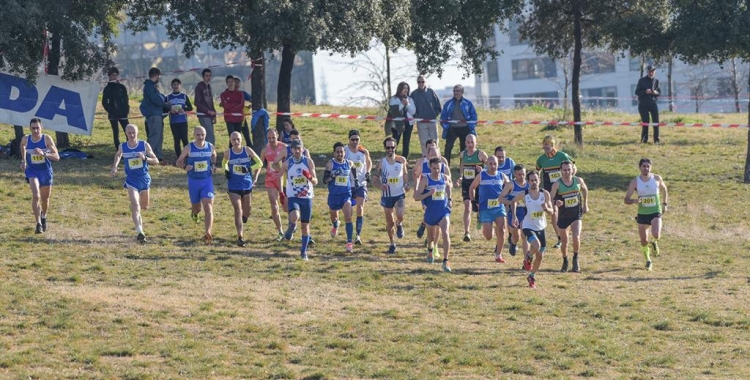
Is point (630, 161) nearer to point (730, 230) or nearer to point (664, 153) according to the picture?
point (664, 153)

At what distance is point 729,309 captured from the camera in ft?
60.3

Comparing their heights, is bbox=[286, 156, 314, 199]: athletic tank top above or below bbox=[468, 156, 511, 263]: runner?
above

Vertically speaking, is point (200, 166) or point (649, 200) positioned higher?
point (200, 166)

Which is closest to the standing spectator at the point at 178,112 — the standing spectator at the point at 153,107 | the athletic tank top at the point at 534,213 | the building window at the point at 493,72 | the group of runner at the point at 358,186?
the standing spectator at the point at 153,107

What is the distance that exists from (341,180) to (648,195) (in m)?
5.11

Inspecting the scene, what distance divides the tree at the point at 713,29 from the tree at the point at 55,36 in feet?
43.5

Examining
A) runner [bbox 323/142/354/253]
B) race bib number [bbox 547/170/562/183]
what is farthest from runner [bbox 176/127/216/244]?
race bib number [bbox 547/170/562/183]

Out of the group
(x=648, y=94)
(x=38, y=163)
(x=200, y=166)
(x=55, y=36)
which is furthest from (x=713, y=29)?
(x=38, y=163)

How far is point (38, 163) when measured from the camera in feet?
68.7

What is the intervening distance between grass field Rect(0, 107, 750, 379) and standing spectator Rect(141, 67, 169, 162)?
142 centimetres

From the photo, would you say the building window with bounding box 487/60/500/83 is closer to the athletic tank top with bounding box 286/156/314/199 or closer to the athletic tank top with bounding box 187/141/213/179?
the athletic tank top with bounding box 187/141/213/179

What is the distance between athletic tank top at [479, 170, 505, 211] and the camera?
68.7ft

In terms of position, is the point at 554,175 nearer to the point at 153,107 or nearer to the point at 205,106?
the point at 205,106

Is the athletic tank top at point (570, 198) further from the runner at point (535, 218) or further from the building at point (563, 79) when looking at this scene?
the building at point (563, 79)
